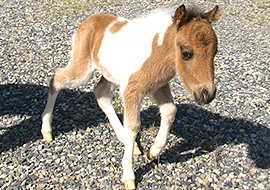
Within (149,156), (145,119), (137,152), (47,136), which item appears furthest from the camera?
(145,119)

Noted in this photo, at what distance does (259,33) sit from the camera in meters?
10.8

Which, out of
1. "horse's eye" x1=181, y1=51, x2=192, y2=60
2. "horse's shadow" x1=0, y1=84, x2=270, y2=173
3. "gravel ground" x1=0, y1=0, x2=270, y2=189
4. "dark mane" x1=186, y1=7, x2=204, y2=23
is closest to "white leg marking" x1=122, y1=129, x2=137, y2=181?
"gravel ground" x1=0, y1=0, x2=270, y2=189

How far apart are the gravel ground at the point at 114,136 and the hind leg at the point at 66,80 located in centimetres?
20

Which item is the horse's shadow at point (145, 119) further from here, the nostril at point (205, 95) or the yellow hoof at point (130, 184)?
the nostril at point (205, 95)

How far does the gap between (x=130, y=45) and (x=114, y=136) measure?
63.4 inches

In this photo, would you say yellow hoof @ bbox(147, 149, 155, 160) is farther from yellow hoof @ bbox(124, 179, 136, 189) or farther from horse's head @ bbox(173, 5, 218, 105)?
horse's head @ bbox(173, 5, 218, 105)

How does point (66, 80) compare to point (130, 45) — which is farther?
point (66, 80)

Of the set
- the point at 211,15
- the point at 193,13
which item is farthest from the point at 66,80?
the point at 211,15

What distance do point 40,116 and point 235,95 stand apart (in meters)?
3.53

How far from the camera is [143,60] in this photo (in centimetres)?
413

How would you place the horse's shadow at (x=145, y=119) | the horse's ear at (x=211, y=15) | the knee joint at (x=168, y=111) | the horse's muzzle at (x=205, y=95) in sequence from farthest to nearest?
the horse's shadow at (x=145, y=119) < the knee joint at (x=168, y=111) < the horse's ear at (x=211, y=15) < the horse's muzzle at (x=205, y=95)

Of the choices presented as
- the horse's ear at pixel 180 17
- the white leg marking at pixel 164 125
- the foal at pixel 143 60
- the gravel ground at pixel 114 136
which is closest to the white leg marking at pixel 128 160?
the foal at pixel 143 60

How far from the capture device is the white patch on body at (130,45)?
4164mm

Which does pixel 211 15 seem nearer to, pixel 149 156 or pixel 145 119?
pixel 149 156
